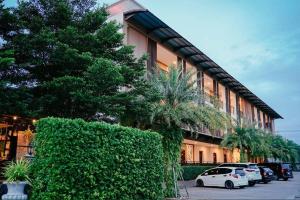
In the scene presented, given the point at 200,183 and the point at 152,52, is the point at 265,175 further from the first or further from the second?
the point at 152,52

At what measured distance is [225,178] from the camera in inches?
905

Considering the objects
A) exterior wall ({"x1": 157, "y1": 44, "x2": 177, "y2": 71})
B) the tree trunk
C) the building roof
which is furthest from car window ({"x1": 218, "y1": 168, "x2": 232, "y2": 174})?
the building roof

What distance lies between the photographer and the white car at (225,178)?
74.0ft

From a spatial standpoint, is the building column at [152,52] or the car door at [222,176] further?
the building column at [152,52]

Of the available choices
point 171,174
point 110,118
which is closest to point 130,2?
point 110,118

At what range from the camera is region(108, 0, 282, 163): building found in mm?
21984

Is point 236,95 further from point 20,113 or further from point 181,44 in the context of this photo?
point 20,113

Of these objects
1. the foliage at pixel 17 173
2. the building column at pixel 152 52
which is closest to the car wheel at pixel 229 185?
the building column at pixel 152 52

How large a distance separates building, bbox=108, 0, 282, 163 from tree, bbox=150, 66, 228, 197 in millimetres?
1139

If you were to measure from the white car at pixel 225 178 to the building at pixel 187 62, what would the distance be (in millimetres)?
3530

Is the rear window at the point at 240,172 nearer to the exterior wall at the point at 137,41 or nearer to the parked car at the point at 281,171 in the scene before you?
the exterior wall at the point at 137,41

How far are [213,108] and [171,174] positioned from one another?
3.93 meters

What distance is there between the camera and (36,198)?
9070 millimetres

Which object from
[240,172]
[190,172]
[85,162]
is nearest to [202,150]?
[190,172]
